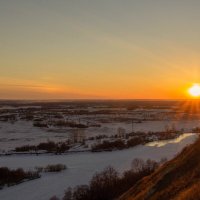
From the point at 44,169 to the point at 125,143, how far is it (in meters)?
13.8

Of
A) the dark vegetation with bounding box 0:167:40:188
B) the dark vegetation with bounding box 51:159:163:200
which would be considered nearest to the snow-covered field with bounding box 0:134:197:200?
the dark vegetation with bounding box 0:167:40:188

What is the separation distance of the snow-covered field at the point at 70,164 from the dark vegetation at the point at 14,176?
58 cm

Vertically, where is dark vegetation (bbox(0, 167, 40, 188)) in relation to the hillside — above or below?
below

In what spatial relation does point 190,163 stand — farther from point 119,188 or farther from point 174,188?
point 119,188

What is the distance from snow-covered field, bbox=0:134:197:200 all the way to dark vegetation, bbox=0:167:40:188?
580mm

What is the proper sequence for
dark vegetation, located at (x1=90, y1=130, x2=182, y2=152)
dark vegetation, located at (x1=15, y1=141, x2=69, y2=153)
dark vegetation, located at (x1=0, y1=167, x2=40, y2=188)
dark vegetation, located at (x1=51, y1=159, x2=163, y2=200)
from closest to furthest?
dark vegetation, located at (x1=51, y1=159, x2=163, y2=200) < dark vegetation, located at (x1=0, y1=167, x2=40, y2=188) < dark vegetation, located at (x1=15, y1=141, x2=69, y2=153) < dark vegetation, located at (x1=90, y1=130, x2=182, y2=152)

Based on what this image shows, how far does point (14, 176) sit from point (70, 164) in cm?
576

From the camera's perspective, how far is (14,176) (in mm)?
22203

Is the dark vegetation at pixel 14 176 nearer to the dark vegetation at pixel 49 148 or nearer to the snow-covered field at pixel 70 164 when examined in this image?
the snow-covered field at pixel 70 164

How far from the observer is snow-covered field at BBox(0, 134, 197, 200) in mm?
19375

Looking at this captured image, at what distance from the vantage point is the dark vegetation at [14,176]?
70.8 ft

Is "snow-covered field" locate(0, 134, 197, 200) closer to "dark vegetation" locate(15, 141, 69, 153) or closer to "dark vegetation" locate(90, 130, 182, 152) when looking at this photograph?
"dark vegetation" locate(90, 130, 182, 152)

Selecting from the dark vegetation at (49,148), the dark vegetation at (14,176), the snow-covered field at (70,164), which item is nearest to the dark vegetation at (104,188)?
the snow-covered field at (70,164)

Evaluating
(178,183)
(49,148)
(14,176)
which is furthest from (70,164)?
(178,183)
